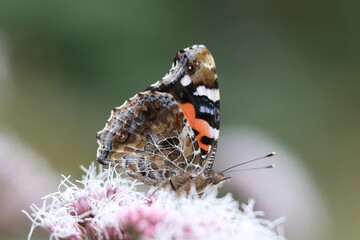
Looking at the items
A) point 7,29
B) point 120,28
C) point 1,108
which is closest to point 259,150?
point 1,108

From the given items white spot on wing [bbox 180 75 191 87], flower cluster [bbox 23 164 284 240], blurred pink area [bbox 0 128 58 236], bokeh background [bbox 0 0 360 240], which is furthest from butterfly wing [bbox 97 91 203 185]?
Result: bokeh background [bbox 0 0 360 240]

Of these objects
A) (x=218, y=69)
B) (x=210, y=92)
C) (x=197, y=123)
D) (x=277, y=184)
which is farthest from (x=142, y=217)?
(x=218, y=69)

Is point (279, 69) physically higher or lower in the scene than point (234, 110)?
higher

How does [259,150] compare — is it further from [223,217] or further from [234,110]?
[223,217]

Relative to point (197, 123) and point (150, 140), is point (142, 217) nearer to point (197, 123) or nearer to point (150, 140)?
point (150, 140)

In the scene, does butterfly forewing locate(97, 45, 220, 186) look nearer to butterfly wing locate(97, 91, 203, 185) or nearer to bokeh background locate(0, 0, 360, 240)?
butterfly wing locate(97, 91, 203, 185)

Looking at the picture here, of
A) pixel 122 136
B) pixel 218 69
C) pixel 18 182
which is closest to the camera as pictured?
pixel 122 136

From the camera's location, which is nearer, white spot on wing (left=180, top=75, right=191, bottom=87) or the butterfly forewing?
the butterfly forewing

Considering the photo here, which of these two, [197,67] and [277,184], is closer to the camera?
[197,67]
